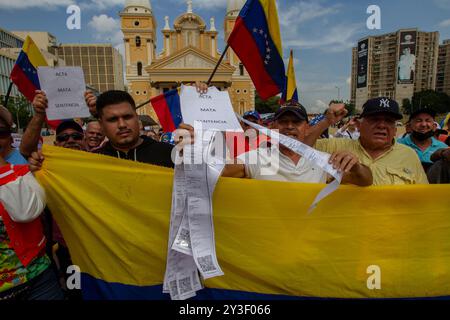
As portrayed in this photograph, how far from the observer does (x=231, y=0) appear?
219 ft

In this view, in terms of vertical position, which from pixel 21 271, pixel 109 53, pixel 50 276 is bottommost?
pixel 50 276

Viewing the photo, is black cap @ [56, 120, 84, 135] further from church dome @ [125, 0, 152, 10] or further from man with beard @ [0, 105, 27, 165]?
church dome @ [125, 0, 152, 10]

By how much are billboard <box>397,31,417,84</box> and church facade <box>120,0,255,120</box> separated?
28.1 meters

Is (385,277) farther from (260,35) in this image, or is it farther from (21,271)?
(260,35)

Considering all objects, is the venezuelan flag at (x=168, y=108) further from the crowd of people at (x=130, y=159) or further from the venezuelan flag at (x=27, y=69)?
the crowd of people at (x=130, y=159)

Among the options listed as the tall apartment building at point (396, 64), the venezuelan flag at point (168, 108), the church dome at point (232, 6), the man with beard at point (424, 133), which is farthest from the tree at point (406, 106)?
the venezuelan flag at point (168, 108)

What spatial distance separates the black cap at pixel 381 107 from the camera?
215cm

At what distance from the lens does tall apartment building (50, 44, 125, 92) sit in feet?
263

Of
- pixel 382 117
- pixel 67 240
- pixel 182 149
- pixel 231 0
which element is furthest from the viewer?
pixel 231 0

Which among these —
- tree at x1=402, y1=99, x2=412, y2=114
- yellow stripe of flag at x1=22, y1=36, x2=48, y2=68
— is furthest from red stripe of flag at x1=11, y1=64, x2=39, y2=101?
tree at x1=402, y1=99, x2=412, y2=114

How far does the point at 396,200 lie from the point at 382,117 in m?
0.66

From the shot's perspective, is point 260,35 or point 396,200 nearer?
point 396,200

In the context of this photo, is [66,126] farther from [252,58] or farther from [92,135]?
[252,58]
